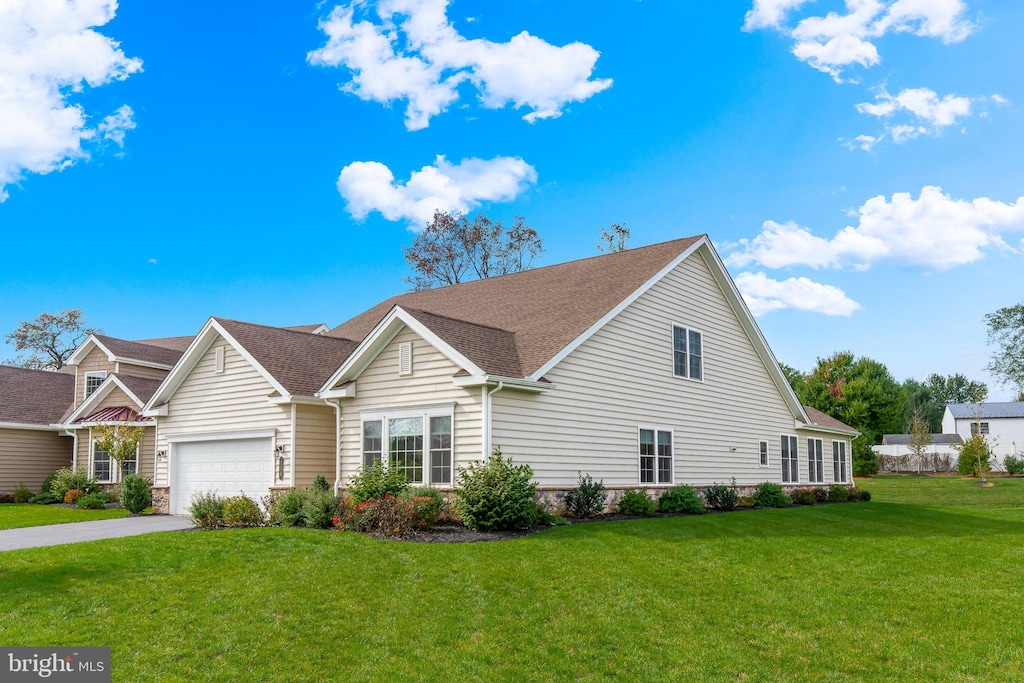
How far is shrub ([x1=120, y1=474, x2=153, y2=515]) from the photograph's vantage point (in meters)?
22.7

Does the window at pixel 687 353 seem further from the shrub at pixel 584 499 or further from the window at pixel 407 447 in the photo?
the window at pixel 407 447

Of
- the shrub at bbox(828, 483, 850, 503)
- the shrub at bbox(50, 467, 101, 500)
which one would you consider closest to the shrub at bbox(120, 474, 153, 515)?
the shrub at bbox(50, 467, 101, 500)

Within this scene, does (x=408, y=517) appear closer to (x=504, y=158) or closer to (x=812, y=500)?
(x=812, y=500)

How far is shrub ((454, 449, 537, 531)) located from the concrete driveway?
6500 millimetres

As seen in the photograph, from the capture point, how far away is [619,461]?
18609mm

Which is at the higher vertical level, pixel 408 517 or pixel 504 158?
pixel 504 158

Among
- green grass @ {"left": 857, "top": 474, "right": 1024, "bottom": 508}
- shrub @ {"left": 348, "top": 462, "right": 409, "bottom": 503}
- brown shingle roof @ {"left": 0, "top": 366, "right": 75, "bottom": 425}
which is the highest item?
brown shingle roof @ {"left": 0, "top": 366, "right": 75, "bottom": 425}

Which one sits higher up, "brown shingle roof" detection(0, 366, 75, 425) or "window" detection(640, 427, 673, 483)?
"brown shingle roof" detection(0, 366, 75, 425)

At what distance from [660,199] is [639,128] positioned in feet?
8.04

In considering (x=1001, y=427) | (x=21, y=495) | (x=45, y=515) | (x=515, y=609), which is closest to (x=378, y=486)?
(x=515, y=609)

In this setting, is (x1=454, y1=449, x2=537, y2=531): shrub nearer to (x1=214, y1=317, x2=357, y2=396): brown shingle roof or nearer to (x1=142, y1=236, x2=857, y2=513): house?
(x1=142, y1=236, x2=857, y2=513): house

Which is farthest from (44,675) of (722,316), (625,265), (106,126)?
(106,126)

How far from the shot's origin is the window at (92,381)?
103 feet

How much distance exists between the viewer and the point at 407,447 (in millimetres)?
16859
